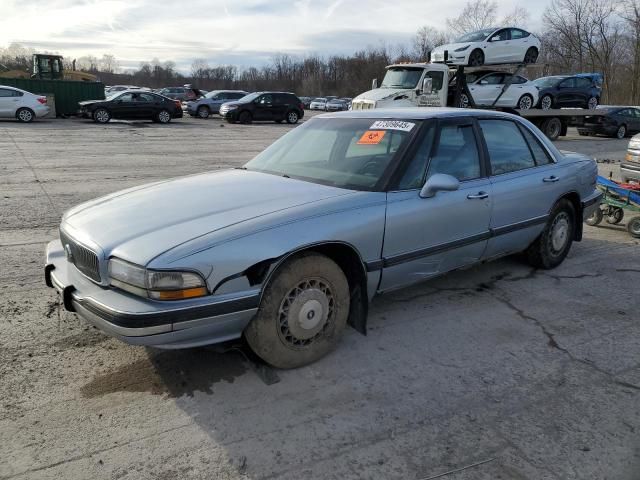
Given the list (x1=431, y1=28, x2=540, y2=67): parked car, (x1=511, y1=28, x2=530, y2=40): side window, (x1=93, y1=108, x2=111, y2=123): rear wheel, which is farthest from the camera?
(x1=93, y1=108, x2=111, y2=123): rear wheel

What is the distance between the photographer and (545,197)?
482 centimetres

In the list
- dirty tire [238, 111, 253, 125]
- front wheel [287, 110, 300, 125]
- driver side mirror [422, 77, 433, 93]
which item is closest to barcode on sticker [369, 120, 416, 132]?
driver side mirror [422, 77, 433, 93]

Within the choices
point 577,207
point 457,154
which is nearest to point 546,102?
point 577,207

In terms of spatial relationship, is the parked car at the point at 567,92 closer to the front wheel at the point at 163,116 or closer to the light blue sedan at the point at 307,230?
the front wheel at the point at 163,116

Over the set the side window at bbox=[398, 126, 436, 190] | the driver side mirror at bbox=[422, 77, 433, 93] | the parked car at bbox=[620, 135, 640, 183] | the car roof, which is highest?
the driver side mirror at bbox=[422, 77, 433, 93]

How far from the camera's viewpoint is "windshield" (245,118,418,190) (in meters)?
3.76

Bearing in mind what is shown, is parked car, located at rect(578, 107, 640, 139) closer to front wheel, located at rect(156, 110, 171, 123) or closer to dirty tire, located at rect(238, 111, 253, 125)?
dirty tire, located at rect(238, 111, 253, 125)

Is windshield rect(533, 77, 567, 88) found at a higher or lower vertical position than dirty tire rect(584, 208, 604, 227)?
higher

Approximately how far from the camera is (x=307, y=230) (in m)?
3.09

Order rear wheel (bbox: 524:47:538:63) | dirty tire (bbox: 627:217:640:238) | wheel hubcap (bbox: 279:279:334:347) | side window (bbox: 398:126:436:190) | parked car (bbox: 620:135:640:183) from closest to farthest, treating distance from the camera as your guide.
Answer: wheel hubcap (bbox: 279:279:334:347), side window (bbox: 398:126:436:190), dirty tire (bbox: 627:217:640:238), parked car (bbox: 620:135:640:183), rear wheel (bbox: 524:47:538:63)

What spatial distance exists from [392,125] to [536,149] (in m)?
1.77

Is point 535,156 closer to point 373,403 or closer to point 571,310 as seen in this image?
point 571,310

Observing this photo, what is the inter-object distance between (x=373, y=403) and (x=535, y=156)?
10.3 feet

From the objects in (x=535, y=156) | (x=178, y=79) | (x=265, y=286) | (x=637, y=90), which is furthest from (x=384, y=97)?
(x=178, y=79)
